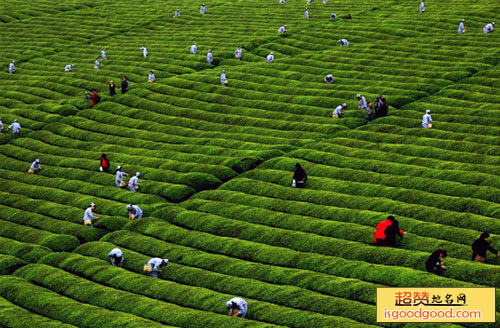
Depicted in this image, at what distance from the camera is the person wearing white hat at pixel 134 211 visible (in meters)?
42.0

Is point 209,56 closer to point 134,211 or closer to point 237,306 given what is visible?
point 134,211

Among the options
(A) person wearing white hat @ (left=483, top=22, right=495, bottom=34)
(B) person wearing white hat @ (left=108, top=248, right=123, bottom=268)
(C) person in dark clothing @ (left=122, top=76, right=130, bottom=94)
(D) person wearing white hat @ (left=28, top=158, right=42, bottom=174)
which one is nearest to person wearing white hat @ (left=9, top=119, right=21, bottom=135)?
(D) person wearing white hat @ (left=28, top=158, right=42, bottom=174)

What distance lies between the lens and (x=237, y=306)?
95.9ft

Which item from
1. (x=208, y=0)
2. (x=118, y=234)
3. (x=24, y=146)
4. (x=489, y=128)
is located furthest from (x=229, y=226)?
(x=208, y=0)

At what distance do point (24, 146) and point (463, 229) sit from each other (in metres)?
36.3

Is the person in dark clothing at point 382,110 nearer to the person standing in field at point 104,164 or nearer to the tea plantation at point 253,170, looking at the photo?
the tea plantation at point 253,170

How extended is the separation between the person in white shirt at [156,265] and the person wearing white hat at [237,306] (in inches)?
249

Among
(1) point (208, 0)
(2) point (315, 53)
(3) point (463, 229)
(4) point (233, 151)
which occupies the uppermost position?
(1) point (208, 0)

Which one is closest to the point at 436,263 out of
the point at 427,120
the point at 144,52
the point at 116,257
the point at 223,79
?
the point at 116,257

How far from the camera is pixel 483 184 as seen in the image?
39.8 metres

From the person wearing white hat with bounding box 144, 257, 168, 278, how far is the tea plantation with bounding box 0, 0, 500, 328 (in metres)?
0.51

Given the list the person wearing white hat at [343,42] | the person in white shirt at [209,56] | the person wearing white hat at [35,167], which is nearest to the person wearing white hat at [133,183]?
the person wearing white hat at [35,167]

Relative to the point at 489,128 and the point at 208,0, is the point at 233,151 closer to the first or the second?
the point at 489,128

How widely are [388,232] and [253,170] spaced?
15048 mm
